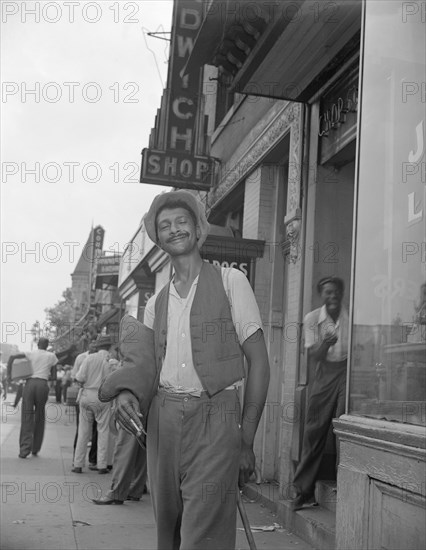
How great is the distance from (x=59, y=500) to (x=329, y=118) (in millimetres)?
4773

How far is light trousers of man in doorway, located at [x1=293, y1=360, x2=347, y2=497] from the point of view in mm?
6273

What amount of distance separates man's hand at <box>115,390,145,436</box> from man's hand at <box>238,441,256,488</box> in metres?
0.43

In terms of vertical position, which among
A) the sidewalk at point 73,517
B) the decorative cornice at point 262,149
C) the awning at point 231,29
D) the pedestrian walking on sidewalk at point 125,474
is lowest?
the sidewalk at point 73,517

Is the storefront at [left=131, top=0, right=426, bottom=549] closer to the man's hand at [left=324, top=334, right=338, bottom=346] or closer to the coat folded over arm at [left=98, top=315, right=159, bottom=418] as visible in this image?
the man's hand at [left=324, top=334, right=338, bottom=346]

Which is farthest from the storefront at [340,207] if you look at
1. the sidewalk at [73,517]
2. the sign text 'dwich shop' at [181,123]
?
the sidewalk at [73,517]

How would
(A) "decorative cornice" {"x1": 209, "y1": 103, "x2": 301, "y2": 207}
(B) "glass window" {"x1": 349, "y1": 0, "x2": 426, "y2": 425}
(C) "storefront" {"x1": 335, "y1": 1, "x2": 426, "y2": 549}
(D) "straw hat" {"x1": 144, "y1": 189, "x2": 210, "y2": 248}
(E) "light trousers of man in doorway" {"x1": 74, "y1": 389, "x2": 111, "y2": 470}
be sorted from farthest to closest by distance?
(E) "light trousers of man in doorway" {"x1": 74, "y1": 389, "x2": 111, "y2": 470} < (A) "decorative cornice" {"x1": 209, "y1": 103, "x2": 301, "y2": 207} < (B) "glass window" {"x1": 349, "y1": 0, "x2": 426, "y2": 425} < (C) "storefront" {"x1": 335, "y1": 1, "x2": 426, "y2": 549} < (D) "straw hat" {"x1": 144, "y1": 189, "x2": 210, "y2": 248}

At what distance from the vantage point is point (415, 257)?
384cm

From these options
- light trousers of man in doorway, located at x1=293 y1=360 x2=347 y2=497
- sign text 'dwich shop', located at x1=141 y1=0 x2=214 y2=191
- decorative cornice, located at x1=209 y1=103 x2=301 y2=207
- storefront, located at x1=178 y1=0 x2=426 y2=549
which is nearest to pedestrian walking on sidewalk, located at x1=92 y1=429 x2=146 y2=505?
storefront, located at x1=178 y1=0 x2=426 y2=549

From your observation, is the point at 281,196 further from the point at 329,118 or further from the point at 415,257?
the point at 415,257

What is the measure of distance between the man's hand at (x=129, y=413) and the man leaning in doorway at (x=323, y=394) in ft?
11.7

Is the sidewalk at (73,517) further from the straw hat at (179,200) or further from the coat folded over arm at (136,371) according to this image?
the straw hat at (179,200)

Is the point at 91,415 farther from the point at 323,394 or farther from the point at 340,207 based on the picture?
the point at 340,207

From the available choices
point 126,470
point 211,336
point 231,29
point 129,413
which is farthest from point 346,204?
point 129,413

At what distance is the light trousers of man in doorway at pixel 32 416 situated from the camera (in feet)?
35.7
